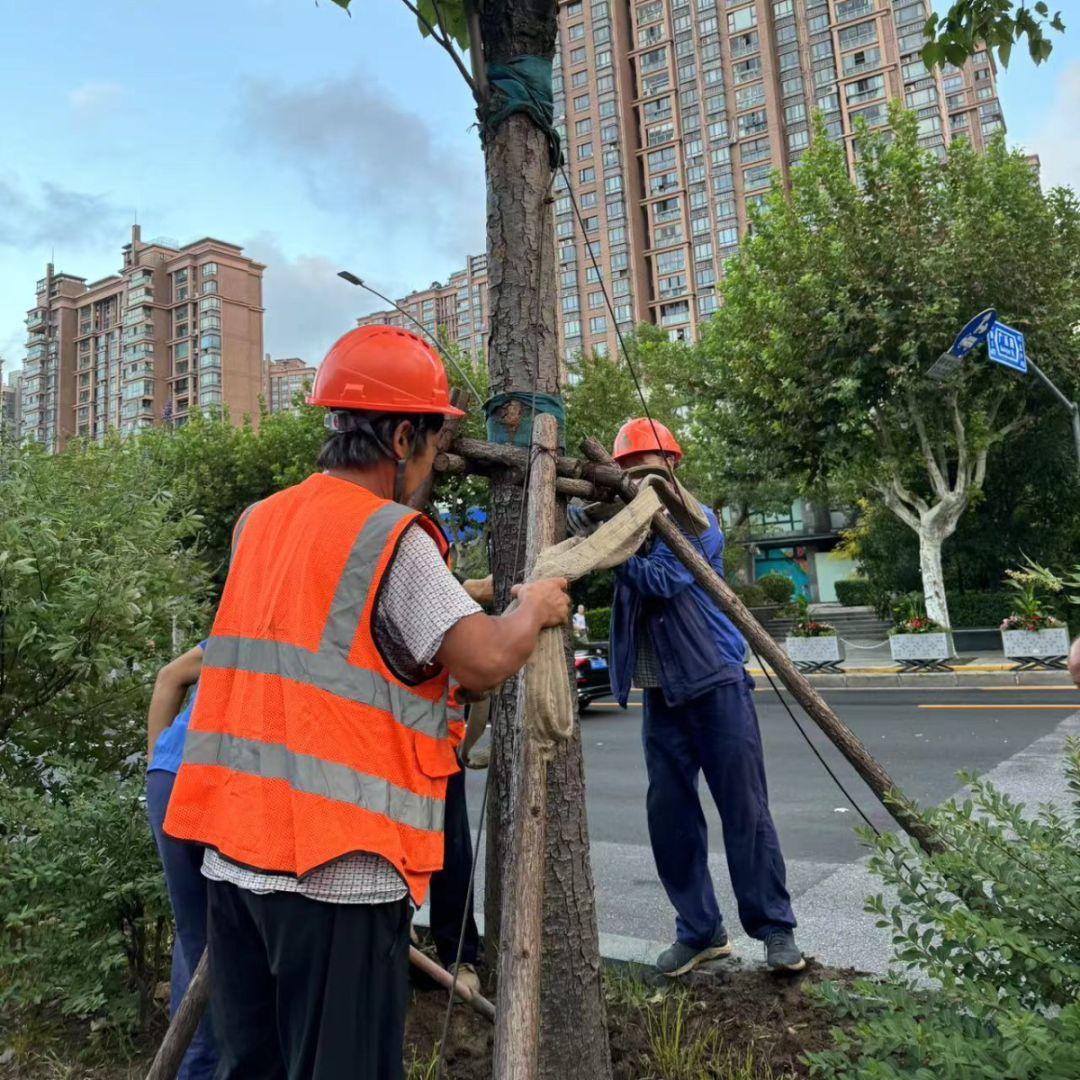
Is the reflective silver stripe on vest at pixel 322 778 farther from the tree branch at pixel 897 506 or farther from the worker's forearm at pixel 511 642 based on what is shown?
→ the tree branch at pixel 897 506

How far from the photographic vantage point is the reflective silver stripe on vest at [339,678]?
4.88 ft

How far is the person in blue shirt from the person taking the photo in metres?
2.14

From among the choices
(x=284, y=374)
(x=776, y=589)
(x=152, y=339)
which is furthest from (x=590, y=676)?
(x=284, y=374)

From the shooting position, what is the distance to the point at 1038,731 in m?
8.41

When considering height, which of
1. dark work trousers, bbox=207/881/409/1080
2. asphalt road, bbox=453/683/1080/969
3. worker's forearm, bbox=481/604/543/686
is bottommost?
asphalt road, bbox=453/683/1080/969

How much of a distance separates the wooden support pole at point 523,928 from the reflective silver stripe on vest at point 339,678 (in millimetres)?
249

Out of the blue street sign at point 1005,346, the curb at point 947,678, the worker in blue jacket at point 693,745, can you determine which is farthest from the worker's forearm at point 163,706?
the curb at point 947,678

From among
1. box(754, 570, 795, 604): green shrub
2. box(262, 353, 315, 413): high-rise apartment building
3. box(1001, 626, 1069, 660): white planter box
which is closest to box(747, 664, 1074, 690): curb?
box(1001, 626, 1069, 660): white planter box

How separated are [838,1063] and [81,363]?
370 ft

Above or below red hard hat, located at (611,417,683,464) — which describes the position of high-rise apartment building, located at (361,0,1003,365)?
above

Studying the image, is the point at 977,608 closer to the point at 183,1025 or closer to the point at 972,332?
the point at 972,332

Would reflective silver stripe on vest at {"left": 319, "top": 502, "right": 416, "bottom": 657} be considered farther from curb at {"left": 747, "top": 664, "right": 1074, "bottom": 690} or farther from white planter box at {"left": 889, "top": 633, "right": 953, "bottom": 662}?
white planter box at {"left": 889, "top": 633, "right": 953, "bottom": 662}

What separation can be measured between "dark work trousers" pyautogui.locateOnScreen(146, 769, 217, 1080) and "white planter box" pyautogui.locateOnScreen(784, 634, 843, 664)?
47.2 feet


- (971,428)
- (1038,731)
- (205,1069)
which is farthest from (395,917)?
(971,428)
